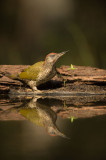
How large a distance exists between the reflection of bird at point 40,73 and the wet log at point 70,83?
9 centimetres

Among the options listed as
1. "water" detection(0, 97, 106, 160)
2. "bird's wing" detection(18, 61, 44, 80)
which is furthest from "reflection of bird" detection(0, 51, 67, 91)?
"water" detection(0, 97, 106, 160)

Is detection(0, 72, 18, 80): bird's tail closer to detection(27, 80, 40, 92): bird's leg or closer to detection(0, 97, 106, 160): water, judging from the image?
detection(27, 80, 40, 92): bird's leg

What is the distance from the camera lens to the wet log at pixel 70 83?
248 centimetres

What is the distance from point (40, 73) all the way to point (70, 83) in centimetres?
36

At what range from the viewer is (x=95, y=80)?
259 cm

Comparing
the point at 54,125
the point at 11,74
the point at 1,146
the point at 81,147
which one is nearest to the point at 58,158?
the point at 81,147

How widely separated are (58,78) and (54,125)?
1722 millimetres

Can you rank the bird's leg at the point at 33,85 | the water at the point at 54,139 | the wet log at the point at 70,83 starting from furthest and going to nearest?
1. the bird's leg at the point at 33,85
2. the wet log at the point at 70,83
3. the water at the point at 54,139

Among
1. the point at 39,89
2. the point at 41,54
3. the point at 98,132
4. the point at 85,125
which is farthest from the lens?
the point at 41,54

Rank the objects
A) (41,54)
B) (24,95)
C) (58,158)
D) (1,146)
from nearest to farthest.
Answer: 1. (58,158)
2. (1,146)
3. (24,95)
4. (41,54)

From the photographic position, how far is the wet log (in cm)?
248

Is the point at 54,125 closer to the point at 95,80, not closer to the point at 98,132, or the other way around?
the point at 98,132

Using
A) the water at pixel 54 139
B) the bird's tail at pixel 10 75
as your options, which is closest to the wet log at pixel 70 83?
the bird's tail at pixel 10 75

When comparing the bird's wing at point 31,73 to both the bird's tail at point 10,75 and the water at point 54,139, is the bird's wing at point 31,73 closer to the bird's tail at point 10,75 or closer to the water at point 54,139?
the bird's tail at point 10,75
